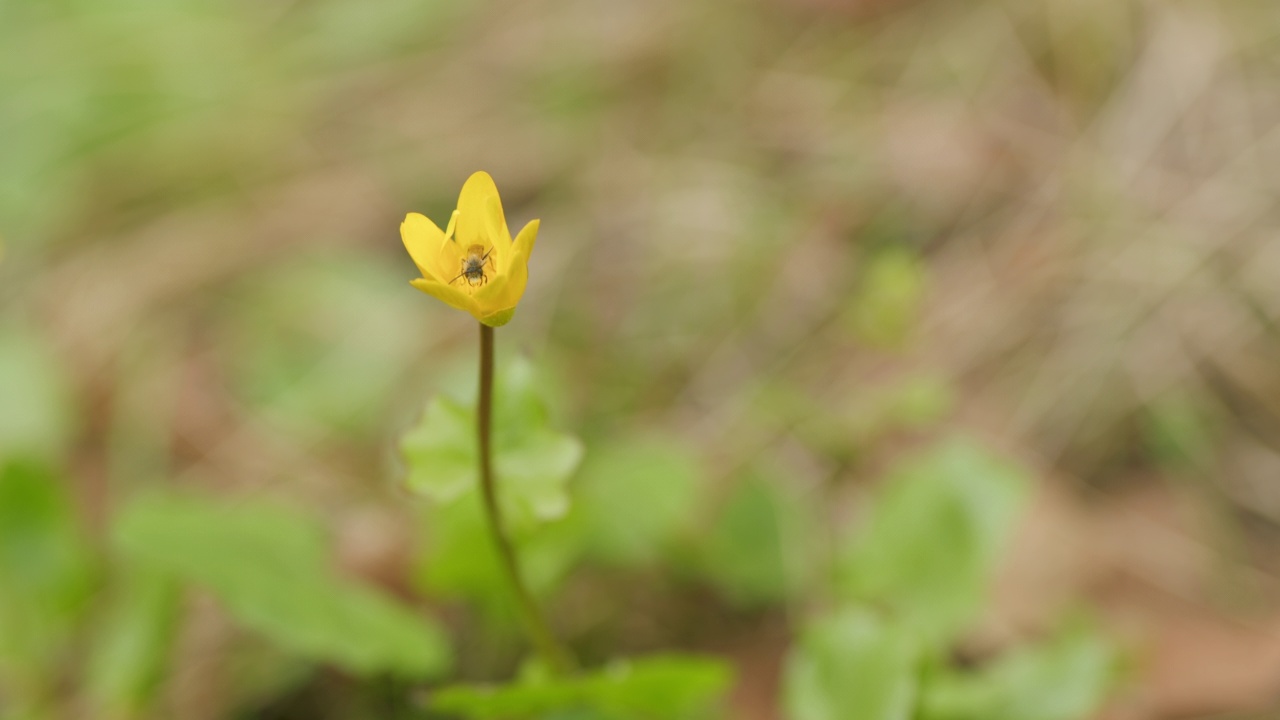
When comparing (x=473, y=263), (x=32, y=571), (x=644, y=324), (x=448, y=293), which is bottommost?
(x=448, y=293)

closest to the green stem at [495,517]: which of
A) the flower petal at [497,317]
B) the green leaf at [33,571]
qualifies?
the flower petal at [497,317]

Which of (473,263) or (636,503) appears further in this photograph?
(636,503)

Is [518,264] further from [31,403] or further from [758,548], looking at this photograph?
[31,403]

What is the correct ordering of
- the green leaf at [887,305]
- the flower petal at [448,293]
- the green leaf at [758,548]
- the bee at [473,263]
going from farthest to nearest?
the green leaf at [887,305] < the green leaf at [758,548] < the bee at [473,263] < the flower petal at [448,293]

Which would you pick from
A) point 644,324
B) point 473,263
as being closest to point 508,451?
point 473,263

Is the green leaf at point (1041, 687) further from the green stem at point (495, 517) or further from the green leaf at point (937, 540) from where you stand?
the green stem at point (495, 517)

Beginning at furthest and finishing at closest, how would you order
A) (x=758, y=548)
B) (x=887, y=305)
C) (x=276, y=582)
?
(x=887, y=305)
(x=758, y=548)
(x=276, y=582)

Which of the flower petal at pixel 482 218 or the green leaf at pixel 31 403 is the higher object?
the green leaf at pixel 31 403

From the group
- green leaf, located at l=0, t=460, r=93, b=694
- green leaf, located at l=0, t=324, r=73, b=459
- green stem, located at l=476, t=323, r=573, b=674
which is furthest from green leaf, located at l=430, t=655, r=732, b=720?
green leaf, located at l=0, t=324, r=73, b=459
